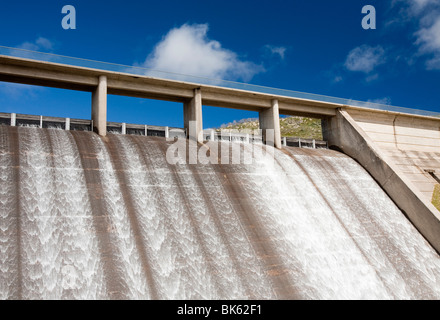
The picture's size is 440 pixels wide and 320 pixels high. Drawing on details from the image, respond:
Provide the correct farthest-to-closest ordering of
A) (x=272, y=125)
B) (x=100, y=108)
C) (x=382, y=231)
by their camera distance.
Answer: (x=272, y=125) → (x=100, y=108) → (x=382, y=231)

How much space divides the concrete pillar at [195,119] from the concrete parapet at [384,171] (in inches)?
317

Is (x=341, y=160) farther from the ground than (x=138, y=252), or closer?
farther from the ground

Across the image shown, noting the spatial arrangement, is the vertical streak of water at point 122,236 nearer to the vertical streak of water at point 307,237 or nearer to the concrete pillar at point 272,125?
the vertical streak of water at point 307,237

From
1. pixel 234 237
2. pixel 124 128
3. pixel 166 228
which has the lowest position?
pixel 234 237

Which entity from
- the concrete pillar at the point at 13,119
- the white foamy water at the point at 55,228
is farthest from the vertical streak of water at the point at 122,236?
the concrete pillar at the point at 13,119

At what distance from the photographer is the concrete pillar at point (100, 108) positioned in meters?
13.7

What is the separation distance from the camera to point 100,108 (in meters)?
14.0

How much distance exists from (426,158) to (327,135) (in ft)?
19.1

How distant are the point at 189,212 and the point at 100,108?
623 centimetres

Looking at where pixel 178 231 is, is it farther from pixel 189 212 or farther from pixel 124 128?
pixel 124 128

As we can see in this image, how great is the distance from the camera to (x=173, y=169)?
12.2m

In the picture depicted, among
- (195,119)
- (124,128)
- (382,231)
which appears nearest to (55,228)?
(124,128)
